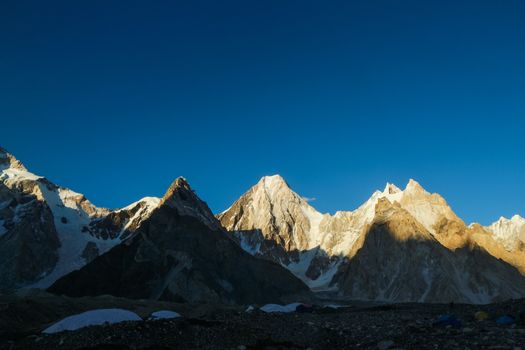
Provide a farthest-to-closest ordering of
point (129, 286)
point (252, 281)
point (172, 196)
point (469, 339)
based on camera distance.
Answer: point (172, 196) < point (252, 281) < point (129, 286) < point (469, 339)

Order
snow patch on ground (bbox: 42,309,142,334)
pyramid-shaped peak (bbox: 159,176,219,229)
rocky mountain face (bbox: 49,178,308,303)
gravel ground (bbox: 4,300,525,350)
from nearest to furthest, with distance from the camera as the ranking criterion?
1. gravel ground (bbox: 4,300,525,350)
2. snow patch on ground (bbox: 42,309,142,334)
3. rocky mountain face (bbox: 49,178,308,303)
4. pyramid-shaped peak (bbox: 159,176,219,229)

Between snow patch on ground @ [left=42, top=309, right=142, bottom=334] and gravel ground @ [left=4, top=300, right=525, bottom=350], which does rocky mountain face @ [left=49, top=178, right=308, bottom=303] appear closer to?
snow patch on ground @ [left=42, top=309, right=142, bottom=334]

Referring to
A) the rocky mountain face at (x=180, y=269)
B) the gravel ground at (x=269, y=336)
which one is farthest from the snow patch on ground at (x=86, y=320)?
the rocky mountain face at (x=180, y=269)

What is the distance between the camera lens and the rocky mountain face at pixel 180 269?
138 meters

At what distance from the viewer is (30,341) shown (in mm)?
26844

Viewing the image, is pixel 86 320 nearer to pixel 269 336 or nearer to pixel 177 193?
pixel 269 336

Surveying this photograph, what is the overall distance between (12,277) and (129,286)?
83799 mm

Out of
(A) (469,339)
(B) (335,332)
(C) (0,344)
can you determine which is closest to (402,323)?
(B) (335,332)

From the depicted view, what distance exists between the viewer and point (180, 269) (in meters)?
144

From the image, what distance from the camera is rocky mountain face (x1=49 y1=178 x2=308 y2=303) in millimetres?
138500

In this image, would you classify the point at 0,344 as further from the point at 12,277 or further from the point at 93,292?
the point at 12,277

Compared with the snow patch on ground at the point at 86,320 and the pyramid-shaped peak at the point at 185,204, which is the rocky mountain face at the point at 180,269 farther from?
the snow patch on ground at the point at 86,320

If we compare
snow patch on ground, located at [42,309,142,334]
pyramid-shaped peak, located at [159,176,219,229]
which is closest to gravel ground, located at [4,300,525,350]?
snow patch on ground, located at [42,309,142,334]

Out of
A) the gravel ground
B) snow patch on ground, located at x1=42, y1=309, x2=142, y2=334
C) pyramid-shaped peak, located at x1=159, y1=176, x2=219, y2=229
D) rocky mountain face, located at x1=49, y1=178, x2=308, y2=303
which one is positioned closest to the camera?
the gravel ground
